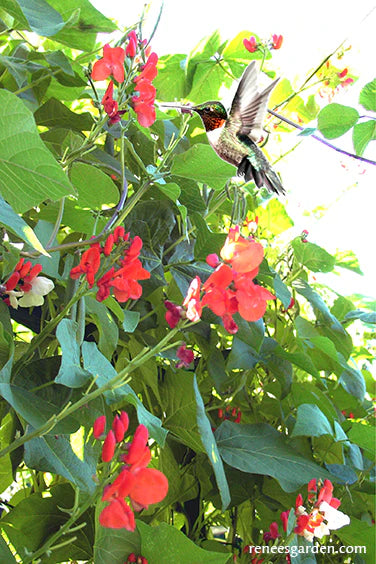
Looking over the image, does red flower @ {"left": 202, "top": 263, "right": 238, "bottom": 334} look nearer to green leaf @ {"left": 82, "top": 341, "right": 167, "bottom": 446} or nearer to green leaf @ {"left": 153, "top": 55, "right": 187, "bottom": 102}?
green leaf @ {"left": 82, "top": 341, "right": 167, "bottom": 446}

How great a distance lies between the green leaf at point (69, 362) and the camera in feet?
1.44

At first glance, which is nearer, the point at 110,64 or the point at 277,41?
the point at 110,64

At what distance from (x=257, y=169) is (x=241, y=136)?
0.13ft

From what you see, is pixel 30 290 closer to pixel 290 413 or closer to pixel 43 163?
pixel 43 163

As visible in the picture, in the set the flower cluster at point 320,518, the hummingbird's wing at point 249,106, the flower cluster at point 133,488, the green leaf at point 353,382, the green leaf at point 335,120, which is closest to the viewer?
the flower cluster at point 133,488

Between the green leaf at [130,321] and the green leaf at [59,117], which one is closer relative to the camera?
the green leaf at [130,321]

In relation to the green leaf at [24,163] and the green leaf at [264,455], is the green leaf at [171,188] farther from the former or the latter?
the green leaf at [264,455]

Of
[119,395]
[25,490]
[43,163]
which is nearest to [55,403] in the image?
[119,395]

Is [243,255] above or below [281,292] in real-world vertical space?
above

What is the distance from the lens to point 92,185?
0.62 meters

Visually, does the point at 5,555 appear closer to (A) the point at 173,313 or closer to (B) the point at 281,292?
(A) the point at 173,313

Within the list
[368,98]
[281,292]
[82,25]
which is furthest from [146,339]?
[368,98]

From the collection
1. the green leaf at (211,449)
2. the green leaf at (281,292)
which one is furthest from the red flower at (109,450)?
the green leaf at (281,292)

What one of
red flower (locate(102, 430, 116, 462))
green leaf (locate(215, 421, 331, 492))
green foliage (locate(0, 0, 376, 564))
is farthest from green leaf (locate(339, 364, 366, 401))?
red flower (locate(102, 430, 116, 462))
